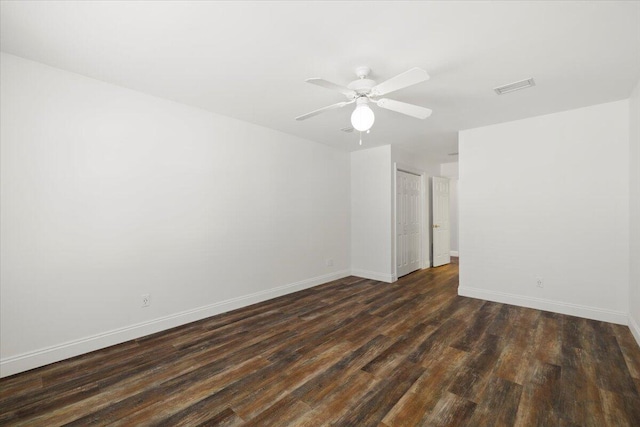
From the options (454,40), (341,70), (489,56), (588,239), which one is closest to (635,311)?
(588,239)

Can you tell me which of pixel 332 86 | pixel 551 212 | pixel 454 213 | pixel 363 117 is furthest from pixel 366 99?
pixel 454 213

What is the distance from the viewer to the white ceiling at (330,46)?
1788mm

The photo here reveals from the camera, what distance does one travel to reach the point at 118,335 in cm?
281

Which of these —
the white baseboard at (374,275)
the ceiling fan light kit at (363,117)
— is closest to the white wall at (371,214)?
the white baseboard at (374,275)

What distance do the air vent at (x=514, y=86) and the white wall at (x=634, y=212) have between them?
108 cm

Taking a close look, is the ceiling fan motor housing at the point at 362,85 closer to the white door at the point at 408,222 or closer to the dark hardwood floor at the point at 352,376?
the dark hardwood floor at the point at 352,376

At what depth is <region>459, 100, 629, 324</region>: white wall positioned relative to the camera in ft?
10.7

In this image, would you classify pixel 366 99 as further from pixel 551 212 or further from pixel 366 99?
pixel 551 212

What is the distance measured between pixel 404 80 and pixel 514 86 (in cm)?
155

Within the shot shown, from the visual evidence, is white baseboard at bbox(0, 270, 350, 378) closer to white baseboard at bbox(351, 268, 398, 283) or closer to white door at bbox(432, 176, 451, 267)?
white baseboard at bbox(351, 268, 398, 283)

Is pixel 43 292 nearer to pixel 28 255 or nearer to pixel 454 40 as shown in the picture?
pixel 28 255

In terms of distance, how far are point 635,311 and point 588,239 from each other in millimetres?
874

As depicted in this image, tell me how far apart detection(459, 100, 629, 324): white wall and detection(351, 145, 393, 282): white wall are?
50.5 inches

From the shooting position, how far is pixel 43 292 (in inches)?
95.7
